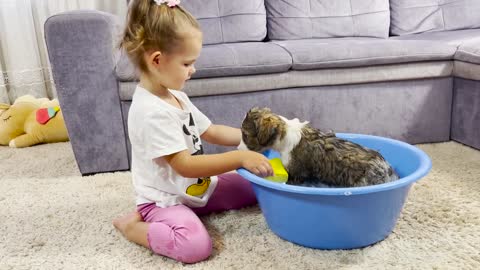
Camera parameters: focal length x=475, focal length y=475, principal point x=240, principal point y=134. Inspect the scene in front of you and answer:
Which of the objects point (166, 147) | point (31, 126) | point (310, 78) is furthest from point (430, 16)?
point (31, 126)

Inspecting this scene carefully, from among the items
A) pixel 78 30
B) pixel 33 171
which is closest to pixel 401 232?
pixel 78 30

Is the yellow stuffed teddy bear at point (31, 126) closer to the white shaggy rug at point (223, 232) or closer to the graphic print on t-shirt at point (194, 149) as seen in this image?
the white shaggy rug at point (223, 232)

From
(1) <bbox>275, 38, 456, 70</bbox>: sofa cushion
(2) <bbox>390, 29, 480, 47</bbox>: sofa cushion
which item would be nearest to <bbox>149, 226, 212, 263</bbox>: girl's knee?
(1) <bbox>275, 38, 456, 70</bbox>: sofa cushion

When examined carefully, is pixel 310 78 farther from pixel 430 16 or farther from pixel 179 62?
pixel 430 16

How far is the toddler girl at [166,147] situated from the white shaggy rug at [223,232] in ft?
0.21

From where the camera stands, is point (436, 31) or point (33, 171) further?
point (436, 31)

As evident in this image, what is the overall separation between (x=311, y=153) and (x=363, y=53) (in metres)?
0.80

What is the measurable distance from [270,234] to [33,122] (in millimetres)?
1491

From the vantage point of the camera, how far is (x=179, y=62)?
47.3 inches

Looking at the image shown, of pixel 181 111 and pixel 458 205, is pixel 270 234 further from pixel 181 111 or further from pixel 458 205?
pixel 458 205

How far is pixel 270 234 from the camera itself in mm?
1312

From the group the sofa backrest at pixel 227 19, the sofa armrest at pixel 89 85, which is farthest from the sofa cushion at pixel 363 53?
the sofa armrest at pixel 89 85

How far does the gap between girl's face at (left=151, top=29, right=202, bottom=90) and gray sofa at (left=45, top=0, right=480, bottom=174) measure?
47 centimetres

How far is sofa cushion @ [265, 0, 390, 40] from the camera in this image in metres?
2.44
